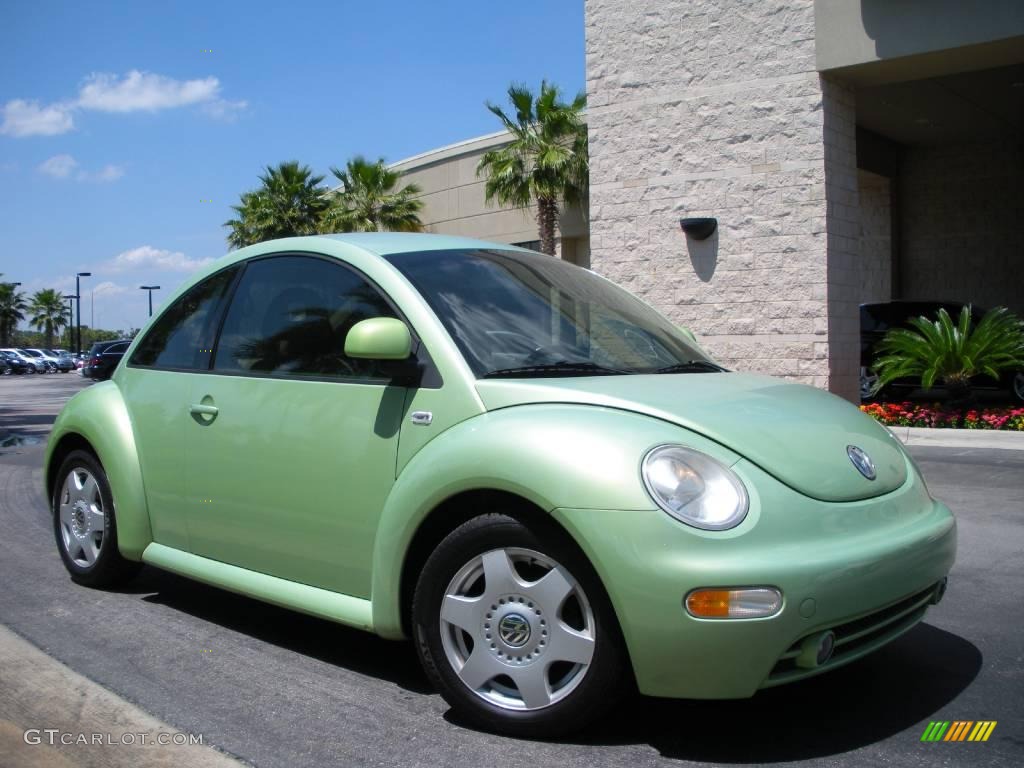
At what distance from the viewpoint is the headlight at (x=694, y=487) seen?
2.70 m

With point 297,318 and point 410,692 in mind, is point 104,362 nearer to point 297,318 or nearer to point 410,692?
point 297,318

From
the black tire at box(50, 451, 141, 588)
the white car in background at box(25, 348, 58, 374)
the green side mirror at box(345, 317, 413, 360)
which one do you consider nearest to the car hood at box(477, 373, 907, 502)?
the green side mirror at box(345, 317, 413, 360)

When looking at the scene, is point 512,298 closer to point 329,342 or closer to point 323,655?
point 329,342

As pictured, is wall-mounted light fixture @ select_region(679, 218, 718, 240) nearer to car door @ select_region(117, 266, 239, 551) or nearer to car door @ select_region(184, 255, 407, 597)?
car door @ select_region(117, 266, 239, 551)

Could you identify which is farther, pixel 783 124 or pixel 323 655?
pixel 783 124

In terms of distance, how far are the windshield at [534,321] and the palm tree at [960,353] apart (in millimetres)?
8865

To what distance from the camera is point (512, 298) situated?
371cm

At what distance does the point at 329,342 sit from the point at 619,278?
10909mm

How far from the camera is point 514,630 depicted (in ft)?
9.64

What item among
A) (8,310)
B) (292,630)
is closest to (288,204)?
(292,630)

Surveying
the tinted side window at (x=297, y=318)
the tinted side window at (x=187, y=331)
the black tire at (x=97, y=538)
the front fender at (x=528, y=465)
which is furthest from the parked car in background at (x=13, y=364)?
the front fender at (x=528, y=465)

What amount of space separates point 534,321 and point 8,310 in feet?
354

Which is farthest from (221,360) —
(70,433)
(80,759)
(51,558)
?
(51,558)

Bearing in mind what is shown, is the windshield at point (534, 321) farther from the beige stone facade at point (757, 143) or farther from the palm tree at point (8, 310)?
the palm tree at point (8, 310)
